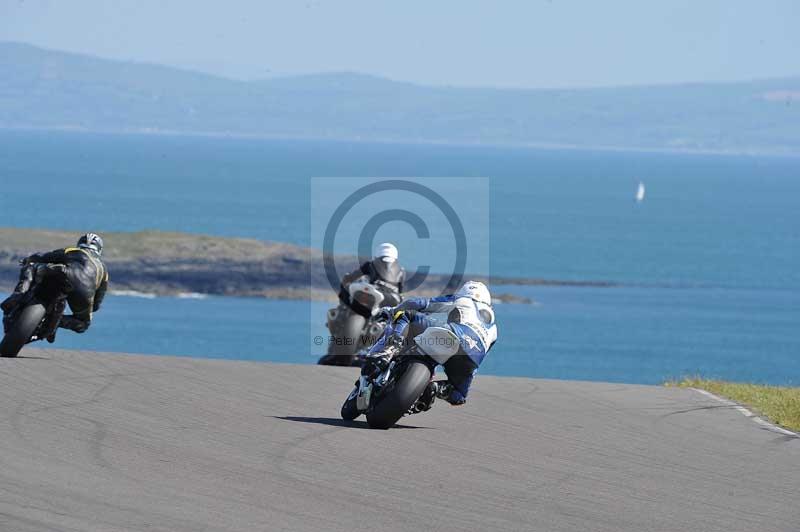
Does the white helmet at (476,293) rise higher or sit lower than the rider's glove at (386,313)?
higher

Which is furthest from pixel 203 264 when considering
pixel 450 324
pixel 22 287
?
pixel 450 324

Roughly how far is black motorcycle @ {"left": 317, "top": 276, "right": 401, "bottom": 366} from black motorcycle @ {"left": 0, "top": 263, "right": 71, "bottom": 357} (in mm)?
4572

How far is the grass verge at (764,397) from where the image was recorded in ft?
49.9

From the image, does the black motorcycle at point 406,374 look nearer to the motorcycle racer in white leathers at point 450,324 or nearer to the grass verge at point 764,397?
the motorcycle racer in white leathers at point 450,324

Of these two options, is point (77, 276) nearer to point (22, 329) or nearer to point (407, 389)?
point (22, 329)

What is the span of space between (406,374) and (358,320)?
302 inches

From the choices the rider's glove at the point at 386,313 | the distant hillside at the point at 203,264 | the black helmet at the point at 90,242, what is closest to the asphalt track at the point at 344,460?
the rider's glove at the point at 386,313

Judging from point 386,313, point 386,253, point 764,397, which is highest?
point 386,313

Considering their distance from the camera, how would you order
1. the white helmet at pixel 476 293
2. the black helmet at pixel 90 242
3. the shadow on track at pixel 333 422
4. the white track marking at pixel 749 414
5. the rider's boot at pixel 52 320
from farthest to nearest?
1. the black helmet at pixel 90 242
2. the rider's boot at pixel 52 320
3. the white track marking at pixel 749 414
4. the shadow on track at pixel 333 422
5. the white helmet at pixel 476 293

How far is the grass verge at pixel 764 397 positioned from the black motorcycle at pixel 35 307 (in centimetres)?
791

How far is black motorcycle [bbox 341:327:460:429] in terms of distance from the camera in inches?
470

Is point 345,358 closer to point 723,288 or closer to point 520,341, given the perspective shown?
point 520,341

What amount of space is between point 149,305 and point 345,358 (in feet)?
329

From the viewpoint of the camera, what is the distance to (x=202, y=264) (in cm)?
12875
